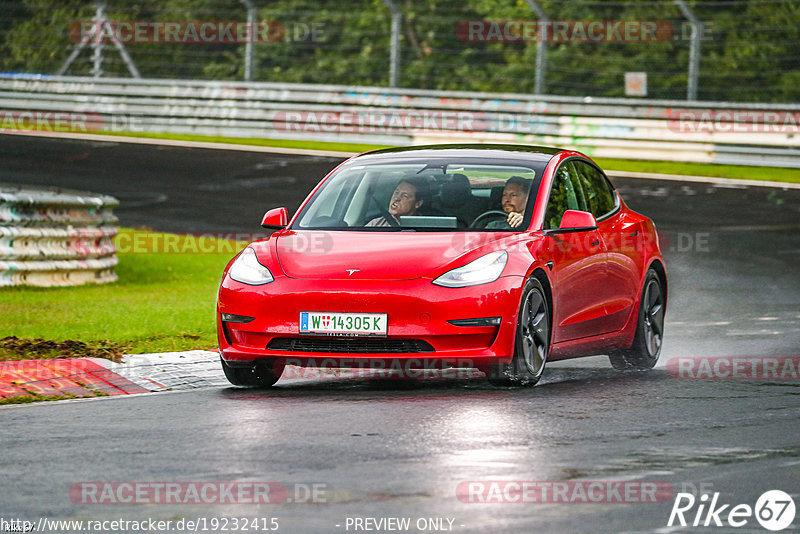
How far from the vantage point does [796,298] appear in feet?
47.5

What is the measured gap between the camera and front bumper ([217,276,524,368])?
8867 mm

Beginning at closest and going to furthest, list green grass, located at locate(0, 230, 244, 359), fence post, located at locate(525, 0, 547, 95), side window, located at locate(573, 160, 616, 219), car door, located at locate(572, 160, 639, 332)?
1. car door, located at locate(572, 160, 639, 332)
2. side window, located at locate(573, 160, 616, 219)
3. green grass, located at locate(0, 230, 244, 359)
4. fence post, located at locate(525, 0, 547, 95)

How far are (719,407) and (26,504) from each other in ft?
13.7

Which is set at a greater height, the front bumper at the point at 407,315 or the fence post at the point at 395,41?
the fence post at the point at 395,41

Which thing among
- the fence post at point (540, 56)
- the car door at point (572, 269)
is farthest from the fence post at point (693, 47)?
the car door at point (572, 269)

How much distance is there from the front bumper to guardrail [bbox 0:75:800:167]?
54.6 feet

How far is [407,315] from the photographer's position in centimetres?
886

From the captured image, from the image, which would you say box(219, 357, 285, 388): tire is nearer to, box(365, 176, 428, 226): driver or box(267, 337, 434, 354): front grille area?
box(267, 337, 434, 354): front grille area

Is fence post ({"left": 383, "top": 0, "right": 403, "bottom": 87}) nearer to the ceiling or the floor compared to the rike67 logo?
nearer to the ceiling

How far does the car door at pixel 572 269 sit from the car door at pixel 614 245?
10 centimetres

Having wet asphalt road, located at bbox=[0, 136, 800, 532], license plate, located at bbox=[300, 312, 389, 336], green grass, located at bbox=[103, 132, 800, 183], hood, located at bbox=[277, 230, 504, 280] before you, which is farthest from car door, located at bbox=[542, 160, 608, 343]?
green grass, located at bbox=[103, 132, 800, 183]

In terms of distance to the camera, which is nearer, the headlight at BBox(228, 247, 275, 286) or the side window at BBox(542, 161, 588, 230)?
the headlight at BBox(228, 247, 275, 286)

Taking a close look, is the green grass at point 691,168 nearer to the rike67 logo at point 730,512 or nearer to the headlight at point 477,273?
the headlight at point 477,273

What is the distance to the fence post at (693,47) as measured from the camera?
24.9 meters
